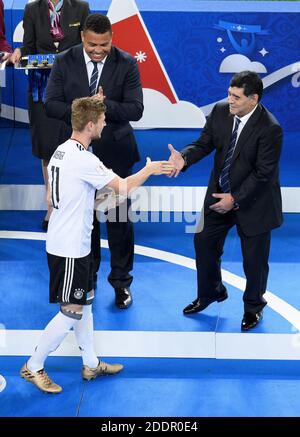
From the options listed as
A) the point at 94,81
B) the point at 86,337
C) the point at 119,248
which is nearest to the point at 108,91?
the point at 94,81

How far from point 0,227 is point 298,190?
241 cm

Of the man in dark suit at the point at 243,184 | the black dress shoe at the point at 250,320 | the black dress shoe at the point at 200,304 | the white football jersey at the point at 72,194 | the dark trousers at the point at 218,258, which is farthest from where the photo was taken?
the black dress shoe at the point at 200,304

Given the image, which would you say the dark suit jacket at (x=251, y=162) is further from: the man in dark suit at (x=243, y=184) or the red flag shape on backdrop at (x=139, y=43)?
the red flag shape on backdrop at (x=139, y=43)

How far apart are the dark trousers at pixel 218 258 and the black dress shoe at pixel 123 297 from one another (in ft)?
1.65

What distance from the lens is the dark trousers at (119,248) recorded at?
234 inches

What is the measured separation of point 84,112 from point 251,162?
112 cm

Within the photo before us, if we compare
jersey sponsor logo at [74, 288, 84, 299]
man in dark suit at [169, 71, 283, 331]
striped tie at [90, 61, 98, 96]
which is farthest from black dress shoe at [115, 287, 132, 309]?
striped tie at [90, 61, 98, 96]

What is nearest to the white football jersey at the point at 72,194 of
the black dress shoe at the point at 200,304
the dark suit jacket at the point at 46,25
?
the black dress shoe at the point at 200,304

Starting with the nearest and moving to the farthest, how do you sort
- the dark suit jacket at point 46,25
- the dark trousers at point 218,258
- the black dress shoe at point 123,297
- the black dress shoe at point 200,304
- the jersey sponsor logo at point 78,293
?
1. the jersey sponsor logo at point 78,293
2. the dark trousers at point 218,258
3. the black dress shoe at point 200,304
4. the black dress shoe at point 123,297
5. the dark suit jacket at point 46,25

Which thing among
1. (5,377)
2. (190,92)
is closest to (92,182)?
(5,377)

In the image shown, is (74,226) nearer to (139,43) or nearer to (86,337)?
(86,337)

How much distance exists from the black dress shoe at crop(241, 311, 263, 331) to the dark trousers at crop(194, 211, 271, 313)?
0.10 feet

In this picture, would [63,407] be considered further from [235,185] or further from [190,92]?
[190,92]

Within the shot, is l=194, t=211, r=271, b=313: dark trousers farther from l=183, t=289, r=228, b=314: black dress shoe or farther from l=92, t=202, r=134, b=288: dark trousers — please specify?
l=92, t=202, r=134, b=288: dark trousers
